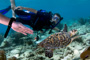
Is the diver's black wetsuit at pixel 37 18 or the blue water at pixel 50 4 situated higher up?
the blue water at pixel 50 4

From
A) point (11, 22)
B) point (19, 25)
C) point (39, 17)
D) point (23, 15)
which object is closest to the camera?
point (11, 22)

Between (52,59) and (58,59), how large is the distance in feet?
0.94

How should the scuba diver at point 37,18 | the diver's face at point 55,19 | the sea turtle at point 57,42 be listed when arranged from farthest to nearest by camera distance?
1. the diver's face at point 55,19
2. the scuba diver at point 37,18
3. the sea turtle at point 57,42

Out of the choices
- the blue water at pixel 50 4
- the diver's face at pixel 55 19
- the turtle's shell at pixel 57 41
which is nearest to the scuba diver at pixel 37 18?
the diver's face at pixel 55 19

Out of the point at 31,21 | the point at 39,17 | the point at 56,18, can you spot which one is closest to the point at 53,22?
the point at 56,18

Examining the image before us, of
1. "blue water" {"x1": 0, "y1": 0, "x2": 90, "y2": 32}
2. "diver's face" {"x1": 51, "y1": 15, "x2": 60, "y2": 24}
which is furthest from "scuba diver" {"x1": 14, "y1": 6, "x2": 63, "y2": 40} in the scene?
"blue water" {"x1": 0, "y1": 0, "x2": 90, "y2": 32}

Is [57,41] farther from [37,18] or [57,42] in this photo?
[37,18]

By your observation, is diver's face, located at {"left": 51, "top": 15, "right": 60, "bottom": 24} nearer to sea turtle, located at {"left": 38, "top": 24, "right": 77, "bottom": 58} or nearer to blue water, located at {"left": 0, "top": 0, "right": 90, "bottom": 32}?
sea turtle, located at {"left": 38, "top": 24, "right": 77, "bottom": 58}

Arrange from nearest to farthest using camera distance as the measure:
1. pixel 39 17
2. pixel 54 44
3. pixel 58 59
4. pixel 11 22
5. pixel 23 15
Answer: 1. pixel 11 22
2. pixel 58 59
3. pixel 54 44
4. pixel 39 17
5. pixel 23 15

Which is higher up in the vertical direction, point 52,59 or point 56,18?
point 56,18

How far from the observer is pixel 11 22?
201cm

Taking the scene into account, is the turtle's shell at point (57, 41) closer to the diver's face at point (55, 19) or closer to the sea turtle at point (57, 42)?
the sea turtle at point (57, 42)

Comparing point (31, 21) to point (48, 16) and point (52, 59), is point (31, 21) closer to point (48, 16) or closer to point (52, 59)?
point (48, 16)

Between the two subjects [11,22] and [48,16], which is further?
[48,16]
